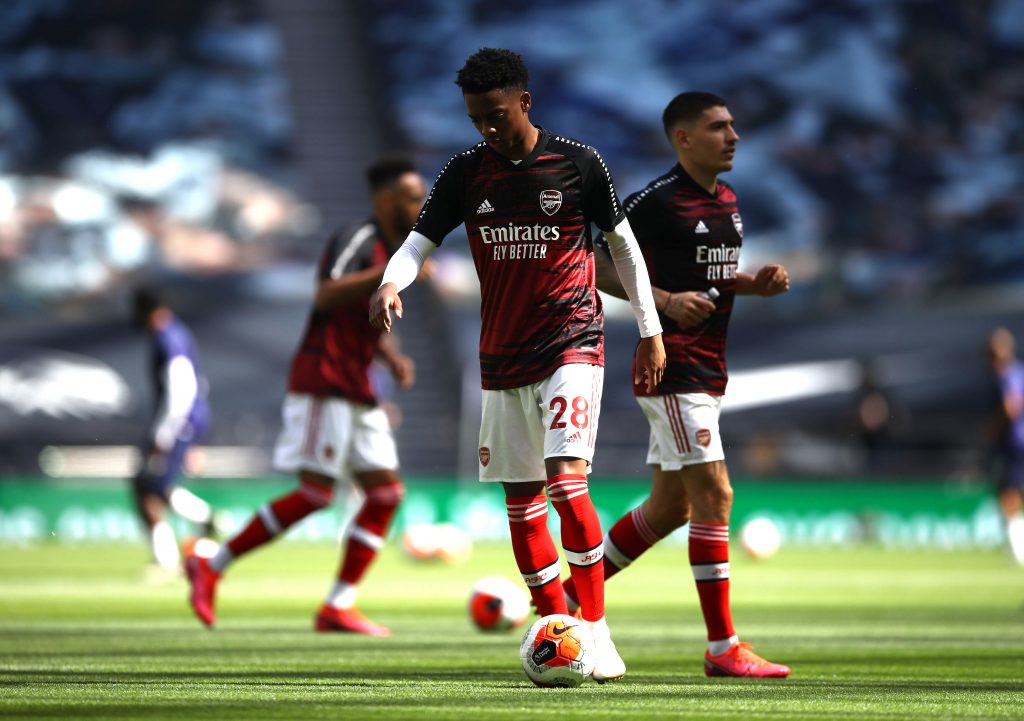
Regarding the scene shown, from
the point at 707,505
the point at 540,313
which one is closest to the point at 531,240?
the point at 540,313

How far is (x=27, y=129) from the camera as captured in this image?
32.0 meters

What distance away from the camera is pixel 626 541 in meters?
7.45

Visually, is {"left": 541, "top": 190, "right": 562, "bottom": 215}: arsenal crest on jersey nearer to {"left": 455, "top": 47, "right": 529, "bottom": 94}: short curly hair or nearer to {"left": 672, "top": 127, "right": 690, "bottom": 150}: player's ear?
{"left": 455, "top": 47, "right": 529, "bottom": 94}: short curly hair

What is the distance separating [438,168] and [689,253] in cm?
2348

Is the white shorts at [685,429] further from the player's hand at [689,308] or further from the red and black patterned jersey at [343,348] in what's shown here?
the red and black patterned jersey at [343,348]

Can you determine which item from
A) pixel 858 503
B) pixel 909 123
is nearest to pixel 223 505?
pixel 858 503

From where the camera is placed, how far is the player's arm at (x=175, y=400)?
47.6 feet

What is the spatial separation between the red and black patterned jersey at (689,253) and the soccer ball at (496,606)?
2.51m


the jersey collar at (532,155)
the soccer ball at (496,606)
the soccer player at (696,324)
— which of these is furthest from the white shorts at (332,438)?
the jersey collar at (532,155)

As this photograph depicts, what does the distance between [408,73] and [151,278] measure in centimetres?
692

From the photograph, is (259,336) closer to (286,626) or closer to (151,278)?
(151,278)

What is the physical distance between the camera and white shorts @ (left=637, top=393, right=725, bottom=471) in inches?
269

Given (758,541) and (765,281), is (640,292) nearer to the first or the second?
(765,281)

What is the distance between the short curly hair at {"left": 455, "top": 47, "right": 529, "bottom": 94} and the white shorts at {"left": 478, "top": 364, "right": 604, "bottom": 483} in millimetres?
1122
